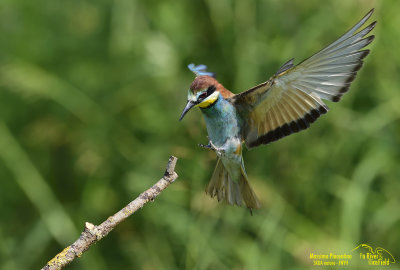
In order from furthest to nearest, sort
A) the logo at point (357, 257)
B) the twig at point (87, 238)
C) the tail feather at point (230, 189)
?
1. the logo at point (357, 257)
2. the tail feather at point (230, 189)
3. the twig at point (87, 238)

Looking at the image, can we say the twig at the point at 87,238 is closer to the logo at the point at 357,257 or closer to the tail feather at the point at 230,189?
the tail feather at the point at 230,189

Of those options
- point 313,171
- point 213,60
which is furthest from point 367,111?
point 213,60

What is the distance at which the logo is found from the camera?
2.13m

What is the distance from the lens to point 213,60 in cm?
246

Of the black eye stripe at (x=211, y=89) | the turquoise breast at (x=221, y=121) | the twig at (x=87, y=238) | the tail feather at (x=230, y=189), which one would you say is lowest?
the twig at (x=87, y=238)

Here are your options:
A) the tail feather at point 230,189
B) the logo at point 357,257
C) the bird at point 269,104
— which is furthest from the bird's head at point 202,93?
→ the logo at point 357,257

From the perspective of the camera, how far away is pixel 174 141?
240 centimetres

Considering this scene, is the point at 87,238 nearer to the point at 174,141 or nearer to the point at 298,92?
the point at 298,92

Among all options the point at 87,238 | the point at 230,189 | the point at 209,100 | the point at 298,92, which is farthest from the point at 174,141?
the point at 87,238

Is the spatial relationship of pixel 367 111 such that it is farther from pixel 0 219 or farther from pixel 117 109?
pixel 0 219

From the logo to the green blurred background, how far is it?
25 mm

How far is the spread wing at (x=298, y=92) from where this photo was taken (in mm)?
1471

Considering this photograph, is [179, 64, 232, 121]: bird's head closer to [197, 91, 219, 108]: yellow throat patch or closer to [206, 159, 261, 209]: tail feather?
[197, 91, 219, 108]: yellow throat patch

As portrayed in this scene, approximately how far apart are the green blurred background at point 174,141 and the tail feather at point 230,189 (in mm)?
478
